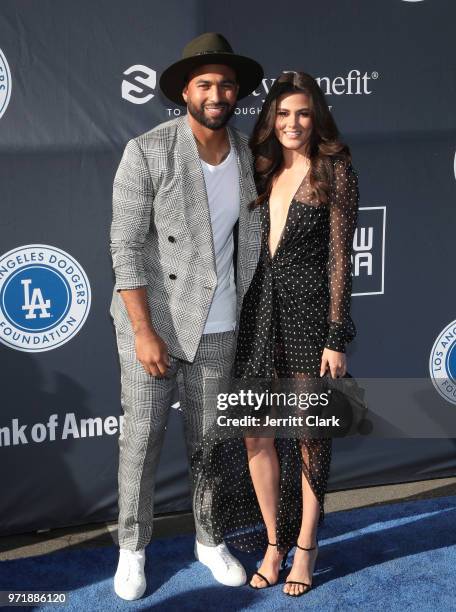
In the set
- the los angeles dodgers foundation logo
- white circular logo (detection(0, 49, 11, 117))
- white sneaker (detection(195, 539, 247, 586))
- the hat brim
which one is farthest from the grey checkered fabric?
white circular logo (detection(0, 49, 11, 117))

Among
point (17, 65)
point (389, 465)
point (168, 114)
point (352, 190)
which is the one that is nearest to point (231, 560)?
point (389, 465)

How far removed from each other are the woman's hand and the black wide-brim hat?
1.05 metres

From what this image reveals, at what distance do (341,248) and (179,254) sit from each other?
57 cm

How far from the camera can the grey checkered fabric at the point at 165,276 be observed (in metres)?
3.26

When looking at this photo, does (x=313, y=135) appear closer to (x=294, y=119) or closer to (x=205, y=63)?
(x=294, y=119)

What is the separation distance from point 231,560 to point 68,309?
1239mm

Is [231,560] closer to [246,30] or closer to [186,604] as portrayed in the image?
[186,604]

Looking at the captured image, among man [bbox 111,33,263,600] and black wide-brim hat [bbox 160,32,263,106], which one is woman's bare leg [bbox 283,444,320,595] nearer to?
man [bbox 111,33,263,600]

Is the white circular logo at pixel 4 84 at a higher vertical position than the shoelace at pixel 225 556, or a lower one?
higher

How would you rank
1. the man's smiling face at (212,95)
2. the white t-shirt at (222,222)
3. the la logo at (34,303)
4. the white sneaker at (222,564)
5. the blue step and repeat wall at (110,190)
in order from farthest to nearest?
1. the la logo at (34,303)
2. the blue step and repeat wall at (110,190)
3. the white sneaker at (222,564)
4. the white t-shirt at (222,222)
5. the man's smiling face at (212,95)

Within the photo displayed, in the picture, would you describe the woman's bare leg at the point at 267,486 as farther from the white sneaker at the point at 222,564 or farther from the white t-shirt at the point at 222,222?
the white t-shirt at the point at 222,222

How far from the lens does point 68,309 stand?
13.0ft

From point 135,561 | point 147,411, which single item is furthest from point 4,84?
point 135,561

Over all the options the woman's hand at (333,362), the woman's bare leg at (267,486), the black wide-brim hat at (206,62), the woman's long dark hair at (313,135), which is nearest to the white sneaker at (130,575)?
the woman's bare leg at (267,486)
